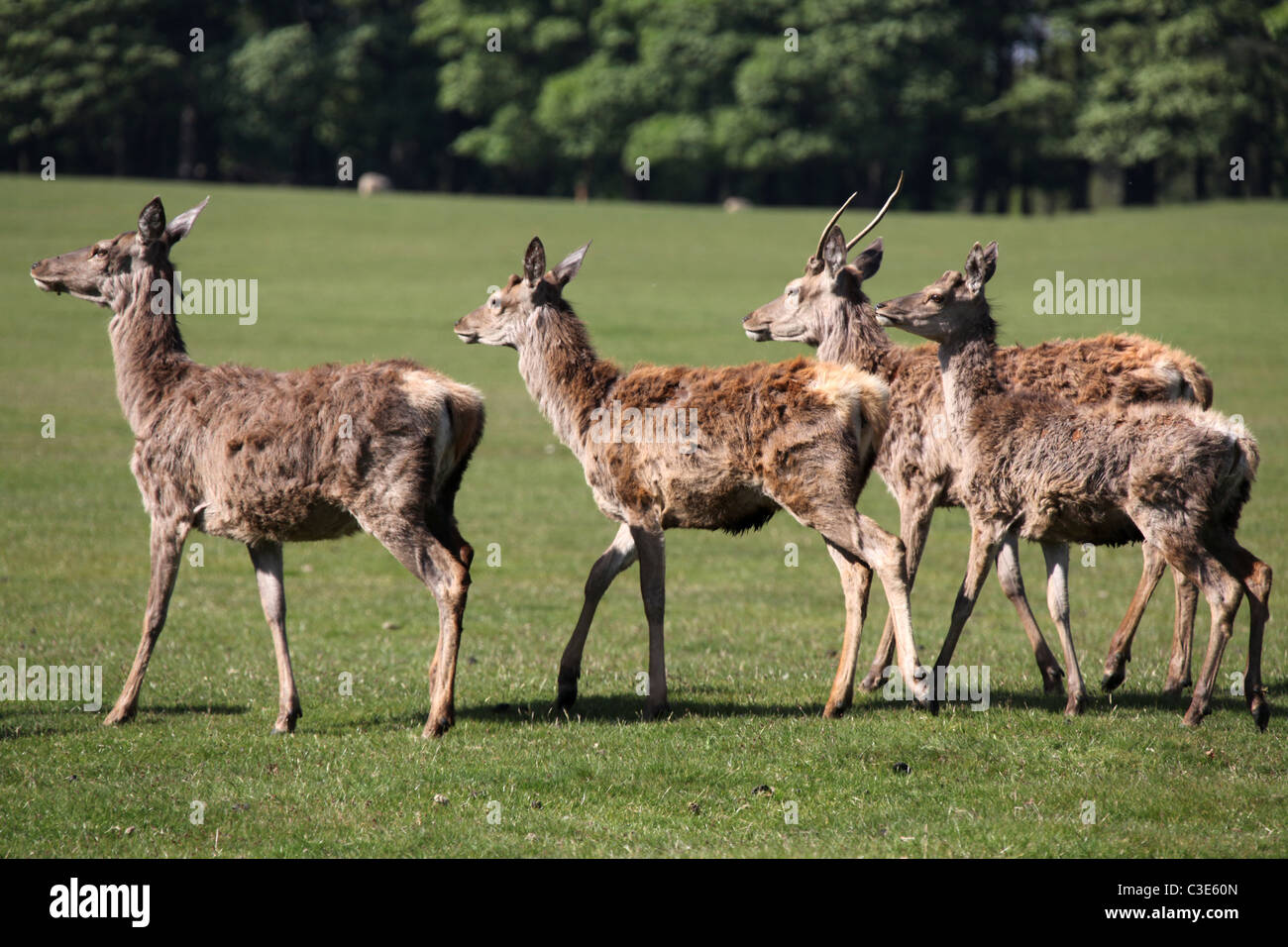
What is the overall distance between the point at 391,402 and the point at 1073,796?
437 cm

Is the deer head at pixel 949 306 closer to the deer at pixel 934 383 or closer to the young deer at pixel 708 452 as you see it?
the deer at pixel 934 383

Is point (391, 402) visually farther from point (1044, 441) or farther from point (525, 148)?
point (525, 148)

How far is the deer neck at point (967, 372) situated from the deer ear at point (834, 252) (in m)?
1.03

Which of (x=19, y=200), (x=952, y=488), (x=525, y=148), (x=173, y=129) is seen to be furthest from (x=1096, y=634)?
(x=173, y=129)

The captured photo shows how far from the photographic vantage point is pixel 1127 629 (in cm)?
967

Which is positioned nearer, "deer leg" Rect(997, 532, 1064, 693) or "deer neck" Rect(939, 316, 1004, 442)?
"deer neck" Rect(939, 316, 1004, 442)

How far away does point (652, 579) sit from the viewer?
28.5ft

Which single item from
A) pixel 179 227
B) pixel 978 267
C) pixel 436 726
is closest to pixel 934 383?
pixel 978 267

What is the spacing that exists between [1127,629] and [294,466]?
5.60 metres

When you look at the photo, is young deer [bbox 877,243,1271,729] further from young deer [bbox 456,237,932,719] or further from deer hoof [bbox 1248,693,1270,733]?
young deer [bbox 456,237,932,719]

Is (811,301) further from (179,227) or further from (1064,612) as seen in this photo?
(179,227)

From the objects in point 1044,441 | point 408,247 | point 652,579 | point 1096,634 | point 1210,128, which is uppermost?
point 1210,128

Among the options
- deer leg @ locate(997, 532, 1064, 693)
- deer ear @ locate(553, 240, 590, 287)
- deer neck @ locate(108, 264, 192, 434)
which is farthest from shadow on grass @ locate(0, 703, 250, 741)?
deer leg @ locate(997, 532, 1064, 693)

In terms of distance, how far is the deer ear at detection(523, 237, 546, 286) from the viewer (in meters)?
9.38
